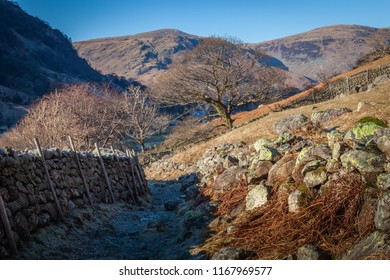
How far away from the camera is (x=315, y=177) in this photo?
13.8ft

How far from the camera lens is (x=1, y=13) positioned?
71.2 meters

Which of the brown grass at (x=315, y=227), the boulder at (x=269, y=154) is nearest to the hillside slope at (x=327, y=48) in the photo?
the boulder at (x=269, y=154)

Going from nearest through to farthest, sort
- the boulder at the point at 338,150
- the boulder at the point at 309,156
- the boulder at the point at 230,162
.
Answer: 1. the boulder at the point at 338,150
2. the boulder at the point at 309,156
3. the boulder at the point at 230,162

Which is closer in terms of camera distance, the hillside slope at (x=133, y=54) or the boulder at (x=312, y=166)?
the boulder at (x=312, y=166)

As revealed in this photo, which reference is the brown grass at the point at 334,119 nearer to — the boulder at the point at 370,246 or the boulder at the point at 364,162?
the boulder at the point at 364,162

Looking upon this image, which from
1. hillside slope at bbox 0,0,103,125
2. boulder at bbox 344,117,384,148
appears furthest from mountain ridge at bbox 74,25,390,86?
boulder at bbox 344,117,384,148

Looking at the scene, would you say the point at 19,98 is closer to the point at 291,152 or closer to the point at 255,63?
the point at 255,63

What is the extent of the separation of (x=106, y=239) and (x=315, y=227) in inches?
179

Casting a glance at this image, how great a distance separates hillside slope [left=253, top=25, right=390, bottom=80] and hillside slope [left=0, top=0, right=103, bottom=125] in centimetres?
3931

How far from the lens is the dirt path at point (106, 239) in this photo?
5301 millimetres

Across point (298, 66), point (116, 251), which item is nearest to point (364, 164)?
point (116, 251)

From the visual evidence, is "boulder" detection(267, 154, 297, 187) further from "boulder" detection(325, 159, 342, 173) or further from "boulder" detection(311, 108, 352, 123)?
"boulder" detection(311, 108, 352, 123)

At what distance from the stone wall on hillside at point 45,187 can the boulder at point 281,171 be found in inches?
158

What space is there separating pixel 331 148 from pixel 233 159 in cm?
359
